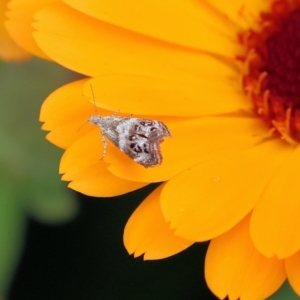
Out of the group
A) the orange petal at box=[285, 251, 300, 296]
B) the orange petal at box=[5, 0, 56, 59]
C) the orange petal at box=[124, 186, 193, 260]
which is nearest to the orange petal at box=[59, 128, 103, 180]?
the orange petal at box=[124, 186, 193, 260]

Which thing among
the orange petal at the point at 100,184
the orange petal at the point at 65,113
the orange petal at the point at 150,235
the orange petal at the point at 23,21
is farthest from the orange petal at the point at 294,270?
the orange petal at the point at 23,21

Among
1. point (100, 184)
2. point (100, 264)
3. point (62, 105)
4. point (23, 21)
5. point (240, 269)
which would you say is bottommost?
point (100, 264)

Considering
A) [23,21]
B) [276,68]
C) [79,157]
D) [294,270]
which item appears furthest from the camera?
[276,68]

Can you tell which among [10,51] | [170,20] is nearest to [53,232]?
[10,51]

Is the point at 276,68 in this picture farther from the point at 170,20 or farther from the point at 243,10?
the point at 170,20

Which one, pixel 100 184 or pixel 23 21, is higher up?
pixel 23 21

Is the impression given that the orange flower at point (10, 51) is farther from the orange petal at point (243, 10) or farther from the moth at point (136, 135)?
the orange petal at point (243, 10)
